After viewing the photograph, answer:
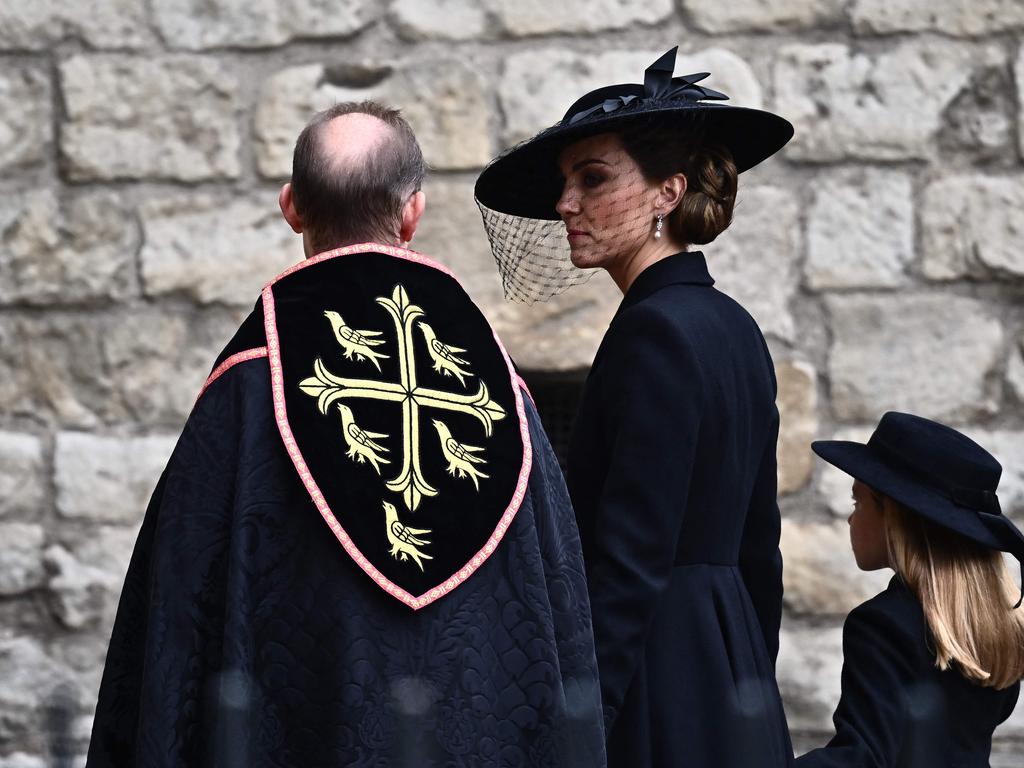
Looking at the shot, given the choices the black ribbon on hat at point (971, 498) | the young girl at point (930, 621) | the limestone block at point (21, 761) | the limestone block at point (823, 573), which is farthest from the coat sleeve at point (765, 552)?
the limestone block at point (21, 761)

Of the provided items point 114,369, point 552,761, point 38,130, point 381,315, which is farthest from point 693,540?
point 38,130

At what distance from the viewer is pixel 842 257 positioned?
3.93 metres

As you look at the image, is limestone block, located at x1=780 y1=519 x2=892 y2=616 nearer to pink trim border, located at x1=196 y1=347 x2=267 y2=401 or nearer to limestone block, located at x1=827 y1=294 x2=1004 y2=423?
limestone block, located at x1=827 y1=294 x2=1004 y2=423

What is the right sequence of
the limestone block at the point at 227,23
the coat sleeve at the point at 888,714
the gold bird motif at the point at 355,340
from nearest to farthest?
the gold bird motif at the point at 355,340
the coat sleeve at the point at 888,714
the limestone block at the point at 227,23

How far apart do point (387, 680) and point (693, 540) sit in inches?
25.4

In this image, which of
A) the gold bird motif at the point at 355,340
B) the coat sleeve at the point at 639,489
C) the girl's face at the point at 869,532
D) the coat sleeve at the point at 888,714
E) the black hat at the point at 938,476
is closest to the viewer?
the gold bird motif at the point at 355,340

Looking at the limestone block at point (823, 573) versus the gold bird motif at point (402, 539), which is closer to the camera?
the gold bird motif at point (402, 539)

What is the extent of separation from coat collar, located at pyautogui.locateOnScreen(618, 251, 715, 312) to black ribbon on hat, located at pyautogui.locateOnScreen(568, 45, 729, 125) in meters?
0.27

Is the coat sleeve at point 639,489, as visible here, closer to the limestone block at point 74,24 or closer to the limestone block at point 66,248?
the limestone block at point 66,248

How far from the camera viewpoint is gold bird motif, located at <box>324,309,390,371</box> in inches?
82.6

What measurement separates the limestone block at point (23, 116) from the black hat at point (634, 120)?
159cm

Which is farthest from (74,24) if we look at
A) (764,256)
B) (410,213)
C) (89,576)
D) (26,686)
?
(410,213)

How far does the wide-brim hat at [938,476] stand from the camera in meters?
2.56

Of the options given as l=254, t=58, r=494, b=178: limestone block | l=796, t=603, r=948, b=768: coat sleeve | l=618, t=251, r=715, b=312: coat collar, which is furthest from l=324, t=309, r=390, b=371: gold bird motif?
l=254, t=58, r=494, b=178: limestone block
